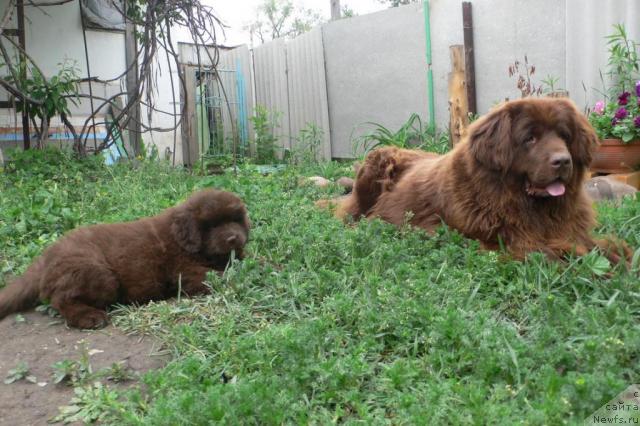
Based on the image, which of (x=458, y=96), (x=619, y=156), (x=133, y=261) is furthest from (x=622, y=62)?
(x=133, y=261)

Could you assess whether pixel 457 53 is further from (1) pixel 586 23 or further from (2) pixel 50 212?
(2) pixel 50 212

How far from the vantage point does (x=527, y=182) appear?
14.1 feet

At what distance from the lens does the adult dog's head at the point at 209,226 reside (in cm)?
421

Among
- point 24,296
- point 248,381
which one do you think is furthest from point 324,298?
point 24,296

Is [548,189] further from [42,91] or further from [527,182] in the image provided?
[42,91]

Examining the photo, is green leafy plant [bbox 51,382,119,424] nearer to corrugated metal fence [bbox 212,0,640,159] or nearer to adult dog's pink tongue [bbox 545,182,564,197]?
adult dog's pink tongue [bbox 545,182,564,197]

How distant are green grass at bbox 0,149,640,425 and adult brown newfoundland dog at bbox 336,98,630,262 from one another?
0.23m

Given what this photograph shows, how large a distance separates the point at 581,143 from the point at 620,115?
3.11m

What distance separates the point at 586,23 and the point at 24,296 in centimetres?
729

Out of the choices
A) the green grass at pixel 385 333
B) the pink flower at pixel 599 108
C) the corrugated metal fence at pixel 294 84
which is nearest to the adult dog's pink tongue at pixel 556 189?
the green grass at pixel 385 333

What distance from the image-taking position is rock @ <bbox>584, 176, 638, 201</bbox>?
6.50 metres

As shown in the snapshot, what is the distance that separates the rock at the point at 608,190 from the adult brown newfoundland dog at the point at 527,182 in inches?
84.8

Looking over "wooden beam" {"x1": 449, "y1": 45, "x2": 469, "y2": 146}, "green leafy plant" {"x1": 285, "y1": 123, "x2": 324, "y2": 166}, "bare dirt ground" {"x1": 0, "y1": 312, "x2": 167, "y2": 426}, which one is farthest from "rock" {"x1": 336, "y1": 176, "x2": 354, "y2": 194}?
"bare dirt ground" {"x1": 0, "y1": 312, "x2": 167, "y2": 426}

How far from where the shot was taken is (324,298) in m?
3.73
